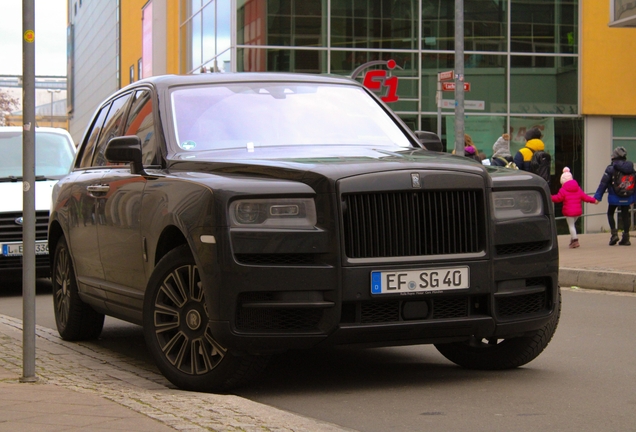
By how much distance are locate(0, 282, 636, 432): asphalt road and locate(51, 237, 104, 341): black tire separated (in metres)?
0.16

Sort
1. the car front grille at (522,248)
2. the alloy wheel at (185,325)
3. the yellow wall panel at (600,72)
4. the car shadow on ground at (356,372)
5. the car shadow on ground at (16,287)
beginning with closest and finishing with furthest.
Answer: the alloy wheel at (185,325), the car front grille at (522,248), the car shadow on ground at (356,372), the car shadow on ground at (16,287), the yellow wall panel at (600,72)

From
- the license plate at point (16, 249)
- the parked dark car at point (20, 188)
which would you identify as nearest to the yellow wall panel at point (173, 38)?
the parked dark car at point (20, 188)

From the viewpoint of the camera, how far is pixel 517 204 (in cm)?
597

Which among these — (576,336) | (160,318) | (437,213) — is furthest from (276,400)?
(576,336)

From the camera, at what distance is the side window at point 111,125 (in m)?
7.74

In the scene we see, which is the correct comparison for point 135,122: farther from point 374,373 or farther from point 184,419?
point 184,419

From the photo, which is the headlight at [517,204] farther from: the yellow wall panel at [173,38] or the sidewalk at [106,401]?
the yellow wall panel at [173,38]

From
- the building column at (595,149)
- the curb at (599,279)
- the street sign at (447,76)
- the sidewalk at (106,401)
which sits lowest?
the sidewalk at (106,401)

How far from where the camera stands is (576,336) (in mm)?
8383

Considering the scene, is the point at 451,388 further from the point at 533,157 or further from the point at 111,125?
the point at 533,157

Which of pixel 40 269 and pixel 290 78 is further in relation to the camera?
pixel 40 269

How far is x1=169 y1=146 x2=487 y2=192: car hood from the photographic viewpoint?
5.57 m

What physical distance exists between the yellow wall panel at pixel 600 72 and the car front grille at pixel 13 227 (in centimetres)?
1970

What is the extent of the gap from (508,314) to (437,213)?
70 centimetres
